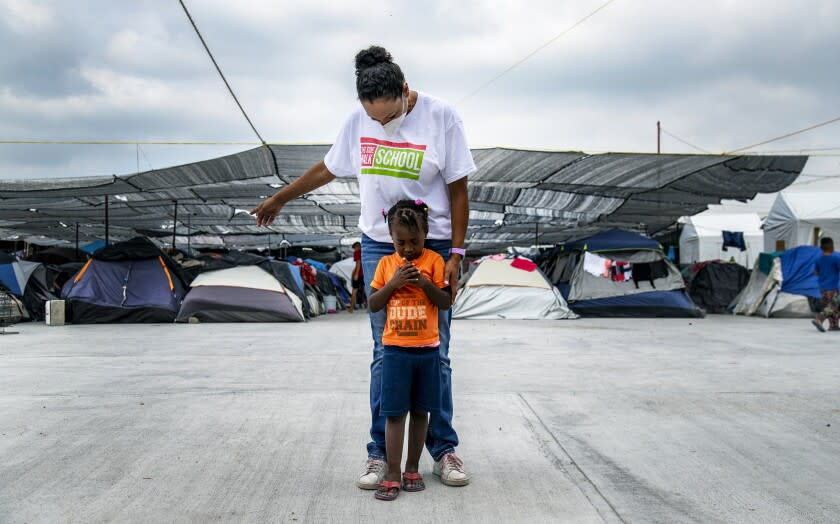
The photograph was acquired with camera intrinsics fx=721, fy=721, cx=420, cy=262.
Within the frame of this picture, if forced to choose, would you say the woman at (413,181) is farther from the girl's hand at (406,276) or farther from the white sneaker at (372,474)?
the girl's hand at (406,276)

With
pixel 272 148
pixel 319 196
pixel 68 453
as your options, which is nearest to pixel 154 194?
pixel 319 196

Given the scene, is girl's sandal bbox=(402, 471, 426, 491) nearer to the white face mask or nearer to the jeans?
the jeans

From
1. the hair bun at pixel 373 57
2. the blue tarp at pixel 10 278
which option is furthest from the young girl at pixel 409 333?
Result: the blue tarp at pixel 10 278

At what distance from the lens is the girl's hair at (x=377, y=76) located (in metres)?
2.53

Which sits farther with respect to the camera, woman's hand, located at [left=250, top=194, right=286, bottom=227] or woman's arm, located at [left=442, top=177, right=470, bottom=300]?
woman's hand, located at [left=250, top=194, right=286, bottom=227]

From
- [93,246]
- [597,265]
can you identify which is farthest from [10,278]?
[93,246]

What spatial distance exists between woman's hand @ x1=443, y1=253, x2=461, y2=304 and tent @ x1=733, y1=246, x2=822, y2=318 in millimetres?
11391

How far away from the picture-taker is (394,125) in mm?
2672

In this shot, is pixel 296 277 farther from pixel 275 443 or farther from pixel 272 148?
pixel 275 443

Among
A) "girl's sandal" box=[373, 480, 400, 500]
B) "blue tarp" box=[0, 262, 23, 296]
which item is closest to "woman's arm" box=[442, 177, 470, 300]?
"girl's sandal" box=[373, 480, 400, 500]

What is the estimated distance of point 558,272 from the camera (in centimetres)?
1399

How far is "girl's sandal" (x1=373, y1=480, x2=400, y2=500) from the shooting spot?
239 centimetres

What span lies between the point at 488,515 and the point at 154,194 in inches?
451

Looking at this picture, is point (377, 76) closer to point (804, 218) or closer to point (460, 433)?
point (460, 433)
